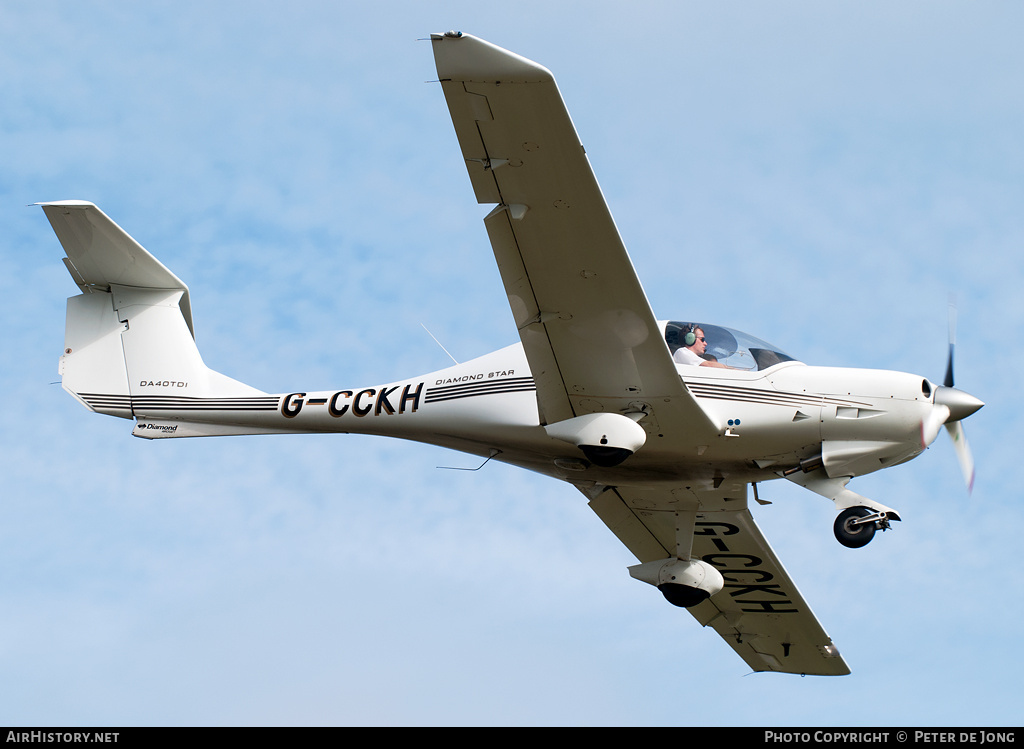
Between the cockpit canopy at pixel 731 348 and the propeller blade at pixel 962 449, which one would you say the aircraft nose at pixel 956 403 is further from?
the cockpit canopy at pixel 731 348

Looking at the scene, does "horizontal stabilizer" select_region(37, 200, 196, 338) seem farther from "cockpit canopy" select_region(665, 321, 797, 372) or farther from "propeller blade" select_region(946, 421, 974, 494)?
"propeller blade" select_region(946, 421, 974, 494)

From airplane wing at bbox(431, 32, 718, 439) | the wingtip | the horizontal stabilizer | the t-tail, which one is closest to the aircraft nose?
airplane wing at bbox(431, 32, 718, 439)

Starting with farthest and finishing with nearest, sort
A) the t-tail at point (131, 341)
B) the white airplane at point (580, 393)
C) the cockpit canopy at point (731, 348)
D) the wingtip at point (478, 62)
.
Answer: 1. the t-tail at point (131, 341)
2. the cockpit canopy at point (731, 348)
3. the white airplane at point (580, 393)
4. the wingtip at point (478, 62)

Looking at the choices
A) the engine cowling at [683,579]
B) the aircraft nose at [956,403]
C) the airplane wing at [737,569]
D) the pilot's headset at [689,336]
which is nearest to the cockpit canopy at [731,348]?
the pilot's headset at [689,336]

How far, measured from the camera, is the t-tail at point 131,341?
15508mm

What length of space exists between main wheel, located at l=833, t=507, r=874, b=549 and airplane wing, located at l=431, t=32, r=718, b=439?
1870mm

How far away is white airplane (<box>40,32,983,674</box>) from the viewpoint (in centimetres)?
1082

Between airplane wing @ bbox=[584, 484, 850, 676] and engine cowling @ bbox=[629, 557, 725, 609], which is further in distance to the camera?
airplane wing @ bbox=[584, 484, 850, 676]

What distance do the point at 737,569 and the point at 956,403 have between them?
4848 millimetres

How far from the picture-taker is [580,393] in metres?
12.5

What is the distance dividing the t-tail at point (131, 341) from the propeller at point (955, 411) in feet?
29.3

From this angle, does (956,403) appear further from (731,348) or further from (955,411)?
(731,348)

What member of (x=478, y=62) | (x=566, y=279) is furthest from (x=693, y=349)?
(x=478, y=62)
